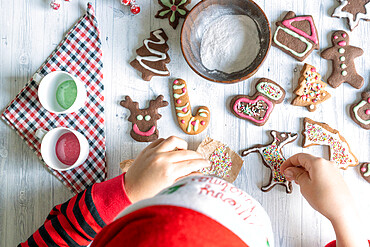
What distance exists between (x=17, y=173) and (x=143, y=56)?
50 cm

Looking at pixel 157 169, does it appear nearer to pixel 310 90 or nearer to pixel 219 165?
pixel 219 165

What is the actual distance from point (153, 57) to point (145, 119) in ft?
0.57

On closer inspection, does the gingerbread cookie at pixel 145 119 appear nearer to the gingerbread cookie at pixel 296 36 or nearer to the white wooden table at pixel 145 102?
the white wooden table at pixel 145 102

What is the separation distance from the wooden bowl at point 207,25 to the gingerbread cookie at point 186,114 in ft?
0.27

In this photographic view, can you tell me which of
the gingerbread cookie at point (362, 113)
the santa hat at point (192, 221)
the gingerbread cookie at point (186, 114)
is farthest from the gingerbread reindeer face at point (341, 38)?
the santa hat at point (192, 221)

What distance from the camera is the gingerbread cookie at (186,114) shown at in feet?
2.90

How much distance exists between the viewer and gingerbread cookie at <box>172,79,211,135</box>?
884 millimetres

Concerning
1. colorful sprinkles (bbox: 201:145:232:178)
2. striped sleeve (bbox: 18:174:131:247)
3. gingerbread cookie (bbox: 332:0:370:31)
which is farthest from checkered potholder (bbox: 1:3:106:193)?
gingerbread cookie (bbox: 332:0:370:31)

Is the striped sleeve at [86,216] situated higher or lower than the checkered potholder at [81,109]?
lower

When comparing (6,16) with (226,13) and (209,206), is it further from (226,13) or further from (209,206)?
(209,206)

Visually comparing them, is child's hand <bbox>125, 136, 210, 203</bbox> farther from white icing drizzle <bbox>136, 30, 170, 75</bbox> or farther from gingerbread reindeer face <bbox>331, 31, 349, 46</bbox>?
gingerbread reindeer face <bbox>331, 31, 349, 46</bbox>

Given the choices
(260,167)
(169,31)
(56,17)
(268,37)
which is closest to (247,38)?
(268,37)

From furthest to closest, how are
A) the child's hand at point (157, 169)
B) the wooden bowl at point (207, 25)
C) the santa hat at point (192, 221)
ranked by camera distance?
the wooden bowl at point (207, 25) → the child's hand at point (157, 169) → the santa hat at point (192, 221)

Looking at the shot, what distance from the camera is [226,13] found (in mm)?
878
